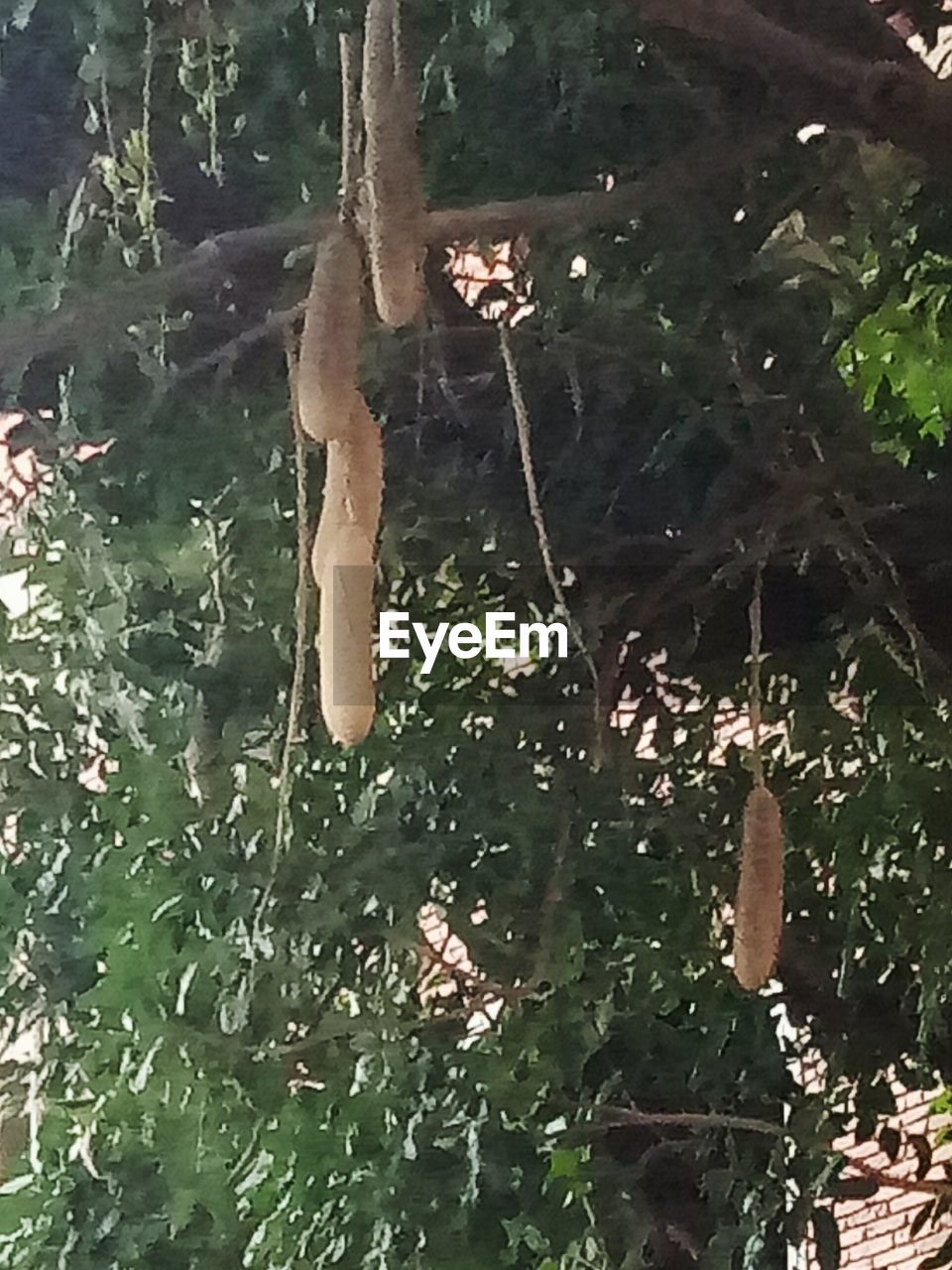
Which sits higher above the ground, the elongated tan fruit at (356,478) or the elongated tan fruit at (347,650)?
the elongated tan fruit at (356,478)

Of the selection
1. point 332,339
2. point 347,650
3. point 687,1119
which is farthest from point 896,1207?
point 332,339

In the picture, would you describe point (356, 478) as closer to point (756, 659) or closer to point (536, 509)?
point (536, 509)

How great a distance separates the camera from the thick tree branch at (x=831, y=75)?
0.76 metres

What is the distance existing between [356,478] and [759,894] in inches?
13.0

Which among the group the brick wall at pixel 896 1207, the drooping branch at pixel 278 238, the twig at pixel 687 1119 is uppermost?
the drooping branch at pixel 278 238

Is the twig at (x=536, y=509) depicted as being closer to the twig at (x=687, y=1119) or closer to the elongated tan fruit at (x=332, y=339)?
the elongated tan fruit at (x=332, y=339)

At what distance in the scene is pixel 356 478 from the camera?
0.77m

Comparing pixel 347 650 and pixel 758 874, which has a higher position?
pixel 347 650

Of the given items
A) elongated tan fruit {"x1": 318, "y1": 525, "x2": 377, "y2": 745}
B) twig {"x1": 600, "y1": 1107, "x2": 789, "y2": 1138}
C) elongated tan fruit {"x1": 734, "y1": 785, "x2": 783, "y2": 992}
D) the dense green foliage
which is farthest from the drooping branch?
twig {"x1": 600, "y1": 1107, "x2": 789, "y2": 1138}

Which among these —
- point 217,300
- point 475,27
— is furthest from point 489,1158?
point 475,27

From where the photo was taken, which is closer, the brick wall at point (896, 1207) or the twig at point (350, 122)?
the twig at point (350, 122)

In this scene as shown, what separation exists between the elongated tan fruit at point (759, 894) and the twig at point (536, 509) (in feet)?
0.34

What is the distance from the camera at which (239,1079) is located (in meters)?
0.79

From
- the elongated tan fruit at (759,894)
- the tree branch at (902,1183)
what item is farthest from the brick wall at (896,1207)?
the elongated tan fruit at (759,894)
